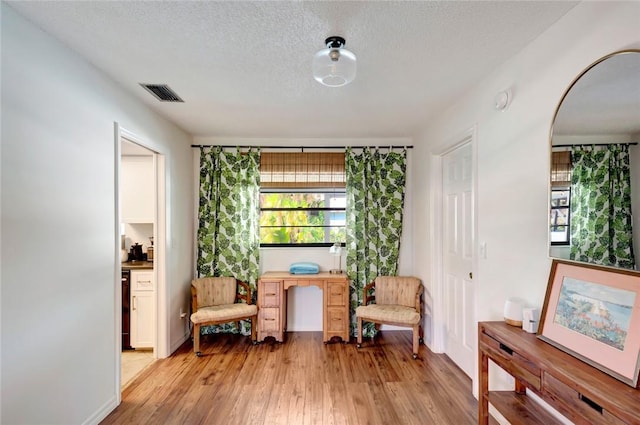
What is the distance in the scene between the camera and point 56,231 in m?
1.85

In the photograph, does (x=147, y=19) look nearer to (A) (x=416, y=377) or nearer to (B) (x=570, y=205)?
(B) (x=570, y=205)

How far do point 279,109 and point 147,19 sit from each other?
1475 millimetres

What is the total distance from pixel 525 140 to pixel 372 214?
2.25 metres

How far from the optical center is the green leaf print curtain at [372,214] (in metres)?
4.01

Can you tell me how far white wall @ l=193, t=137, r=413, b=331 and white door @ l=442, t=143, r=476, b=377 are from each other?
75cm

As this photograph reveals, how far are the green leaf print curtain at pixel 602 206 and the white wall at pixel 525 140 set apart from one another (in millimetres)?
191

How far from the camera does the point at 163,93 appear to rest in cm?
264

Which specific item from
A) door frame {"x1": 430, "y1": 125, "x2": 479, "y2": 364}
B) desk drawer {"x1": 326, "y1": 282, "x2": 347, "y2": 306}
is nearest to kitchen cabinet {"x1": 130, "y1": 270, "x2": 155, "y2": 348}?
desk drawer {"x1": 326, "y1": 282, "x2": 347, "y2": 306}

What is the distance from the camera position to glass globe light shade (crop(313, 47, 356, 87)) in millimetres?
1746

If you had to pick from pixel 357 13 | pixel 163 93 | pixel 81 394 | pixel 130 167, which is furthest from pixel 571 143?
pixel 130 167

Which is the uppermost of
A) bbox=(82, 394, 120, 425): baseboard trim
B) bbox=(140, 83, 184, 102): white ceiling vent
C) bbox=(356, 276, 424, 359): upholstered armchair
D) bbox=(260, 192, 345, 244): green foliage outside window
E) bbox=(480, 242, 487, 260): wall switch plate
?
bbox=(140, 83, 184, 102): white ceiling vent

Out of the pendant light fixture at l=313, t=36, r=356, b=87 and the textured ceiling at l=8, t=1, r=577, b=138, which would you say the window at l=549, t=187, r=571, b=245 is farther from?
the pendant light fixture at l=313, t=36, r=356, b=87

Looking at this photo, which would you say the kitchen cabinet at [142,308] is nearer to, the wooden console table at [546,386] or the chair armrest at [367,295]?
the chair armrest at [367,295]

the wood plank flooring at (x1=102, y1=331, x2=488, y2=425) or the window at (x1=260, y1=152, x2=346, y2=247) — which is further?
the window at (x1=260, y1=152, x2=346, y2=247)
